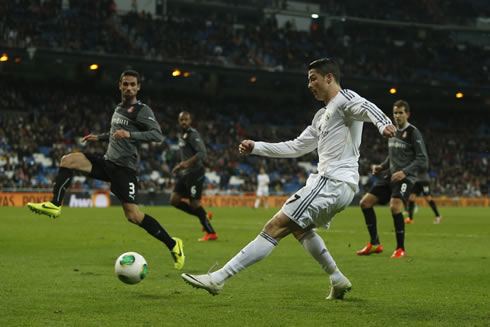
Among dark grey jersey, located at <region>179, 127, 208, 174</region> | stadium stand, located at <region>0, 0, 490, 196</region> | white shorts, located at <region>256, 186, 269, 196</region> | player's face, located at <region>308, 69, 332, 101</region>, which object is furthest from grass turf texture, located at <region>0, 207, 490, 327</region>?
stadium stand, located at <region>0, 0, 490, 196</region>

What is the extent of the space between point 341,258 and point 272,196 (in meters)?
30.3

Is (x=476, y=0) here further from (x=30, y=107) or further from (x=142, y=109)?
(x=142, y=109)

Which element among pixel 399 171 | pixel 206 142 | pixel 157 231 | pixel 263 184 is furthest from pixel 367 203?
pixel 206 142

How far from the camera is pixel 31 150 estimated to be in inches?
1561

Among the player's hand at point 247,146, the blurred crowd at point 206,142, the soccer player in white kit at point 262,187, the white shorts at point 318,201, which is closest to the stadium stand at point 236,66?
the blurred crowd at point 206,142

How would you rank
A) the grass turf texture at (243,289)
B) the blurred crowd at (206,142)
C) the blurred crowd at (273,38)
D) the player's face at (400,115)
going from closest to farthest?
the grass turf texture at (243,289)
the player's face at (400,115)
the blurred crowd at (206,142)
the blurred crowd at (273,38)

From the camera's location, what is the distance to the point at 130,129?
980 cm

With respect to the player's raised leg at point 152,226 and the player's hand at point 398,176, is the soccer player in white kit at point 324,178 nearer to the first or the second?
the player's raised leg at point 152,226

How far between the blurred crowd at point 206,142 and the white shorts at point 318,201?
1213 inches

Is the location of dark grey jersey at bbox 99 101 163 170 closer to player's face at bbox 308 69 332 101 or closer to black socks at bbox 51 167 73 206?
black socks at bbox 51 167 73 206

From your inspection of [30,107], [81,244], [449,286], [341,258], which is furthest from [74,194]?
[449,286]

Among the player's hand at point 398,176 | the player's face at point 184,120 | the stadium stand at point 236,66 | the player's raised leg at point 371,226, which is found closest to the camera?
the player's hand at point 398,176

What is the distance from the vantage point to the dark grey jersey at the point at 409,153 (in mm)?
12070

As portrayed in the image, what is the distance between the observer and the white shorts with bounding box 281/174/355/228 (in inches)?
262
